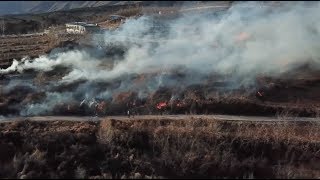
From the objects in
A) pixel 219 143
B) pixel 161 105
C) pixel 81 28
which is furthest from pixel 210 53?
pixel 81 28

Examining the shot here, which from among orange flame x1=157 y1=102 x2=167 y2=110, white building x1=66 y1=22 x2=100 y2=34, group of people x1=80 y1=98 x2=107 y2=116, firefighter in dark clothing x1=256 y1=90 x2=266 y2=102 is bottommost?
firefighter in dark clothing x1=256 y1=90 x2=266 y2=102

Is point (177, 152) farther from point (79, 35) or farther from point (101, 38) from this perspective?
point (79, 35)

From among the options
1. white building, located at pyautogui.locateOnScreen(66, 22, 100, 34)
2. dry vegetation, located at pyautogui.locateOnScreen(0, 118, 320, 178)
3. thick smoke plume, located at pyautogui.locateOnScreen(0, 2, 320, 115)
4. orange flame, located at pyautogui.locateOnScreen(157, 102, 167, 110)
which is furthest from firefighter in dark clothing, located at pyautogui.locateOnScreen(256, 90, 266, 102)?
white building, located at pyautogui.locateOnScreen(66, 22, 100, 34)

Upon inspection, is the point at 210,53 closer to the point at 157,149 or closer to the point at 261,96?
the point at 261,96

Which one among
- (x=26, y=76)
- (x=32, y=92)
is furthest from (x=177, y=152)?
(x=26, y=76)

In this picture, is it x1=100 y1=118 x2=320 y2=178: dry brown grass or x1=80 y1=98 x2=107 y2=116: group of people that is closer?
x1=100 y1=118 x2=320 y2=178: dry brown grass

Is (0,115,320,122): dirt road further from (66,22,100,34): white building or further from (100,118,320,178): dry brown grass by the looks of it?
(66,22,100,34): white building

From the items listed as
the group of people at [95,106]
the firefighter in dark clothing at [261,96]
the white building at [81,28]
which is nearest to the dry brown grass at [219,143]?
the group of people at [95,106]
